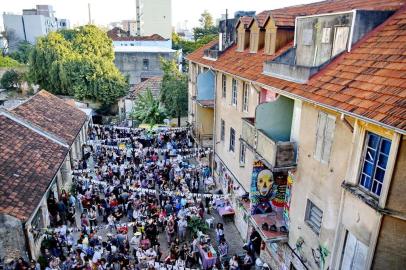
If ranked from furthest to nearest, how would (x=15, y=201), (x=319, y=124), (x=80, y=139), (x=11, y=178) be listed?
(x=80, y=139) → (x=11, y=178) → (x=15, y=201) → (x=319, y=124)

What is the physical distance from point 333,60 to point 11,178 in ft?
48.1

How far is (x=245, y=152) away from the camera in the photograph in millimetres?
17203

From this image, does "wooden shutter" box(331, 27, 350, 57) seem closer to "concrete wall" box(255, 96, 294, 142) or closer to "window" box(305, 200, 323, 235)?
"concrete wall" box(255, 96, 294, 142)

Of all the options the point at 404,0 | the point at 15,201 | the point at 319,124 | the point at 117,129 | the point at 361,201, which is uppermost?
the point at 404,0

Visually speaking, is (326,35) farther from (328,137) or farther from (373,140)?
(373,140)

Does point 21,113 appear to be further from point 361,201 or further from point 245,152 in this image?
point 361,201

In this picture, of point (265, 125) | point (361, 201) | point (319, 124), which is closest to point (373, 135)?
point (361, 201)

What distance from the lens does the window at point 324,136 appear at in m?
9.81

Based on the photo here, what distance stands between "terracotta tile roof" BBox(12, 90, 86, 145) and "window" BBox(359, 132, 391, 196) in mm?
Answer: 18958

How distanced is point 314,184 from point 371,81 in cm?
384

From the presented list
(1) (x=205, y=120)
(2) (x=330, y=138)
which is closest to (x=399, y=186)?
(2) (x=330, y=138)

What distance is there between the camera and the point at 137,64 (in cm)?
4966

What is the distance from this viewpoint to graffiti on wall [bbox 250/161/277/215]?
1362 cm

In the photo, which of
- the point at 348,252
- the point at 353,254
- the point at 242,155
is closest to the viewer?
the point at 353,254
